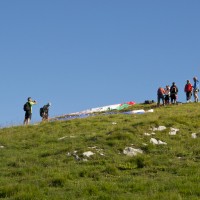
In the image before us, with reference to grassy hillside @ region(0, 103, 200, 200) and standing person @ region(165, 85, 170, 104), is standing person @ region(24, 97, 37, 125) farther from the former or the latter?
standing person @ region(165, 85, 170, 104)

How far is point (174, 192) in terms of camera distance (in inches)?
680

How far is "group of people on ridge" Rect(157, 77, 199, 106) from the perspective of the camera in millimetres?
49906

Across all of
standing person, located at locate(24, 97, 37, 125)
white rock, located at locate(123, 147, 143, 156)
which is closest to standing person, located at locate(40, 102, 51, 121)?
standing person, located at locate(24, 97, 37, 125)

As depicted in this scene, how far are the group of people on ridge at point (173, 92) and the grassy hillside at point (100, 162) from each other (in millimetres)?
13766

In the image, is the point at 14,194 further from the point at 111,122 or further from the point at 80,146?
the point at 111,122

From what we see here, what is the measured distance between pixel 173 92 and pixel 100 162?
27.7m

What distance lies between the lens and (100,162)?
2375cm

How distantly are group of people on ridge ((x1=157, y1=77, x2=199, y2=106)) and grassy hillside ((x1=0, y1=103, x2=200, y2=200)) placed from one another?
13.8m

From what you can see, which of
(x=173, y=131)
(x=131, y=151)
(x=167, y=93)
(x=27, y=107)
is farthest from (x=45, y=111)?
(x=131, y=151)

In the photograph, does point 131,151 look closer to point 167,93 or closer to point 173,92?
point 173,92

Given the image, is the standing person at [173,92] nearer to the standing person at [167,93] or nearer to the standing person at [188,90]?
the standing person at [167,93]

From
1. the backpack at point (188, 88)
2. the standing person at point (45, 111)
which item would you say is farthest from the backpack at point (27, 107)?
the backpack at point (188, 88)

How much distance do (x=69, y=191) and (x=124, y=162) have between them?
5259 mm

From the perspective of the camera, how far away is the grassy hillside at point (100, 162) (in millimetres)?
18203
